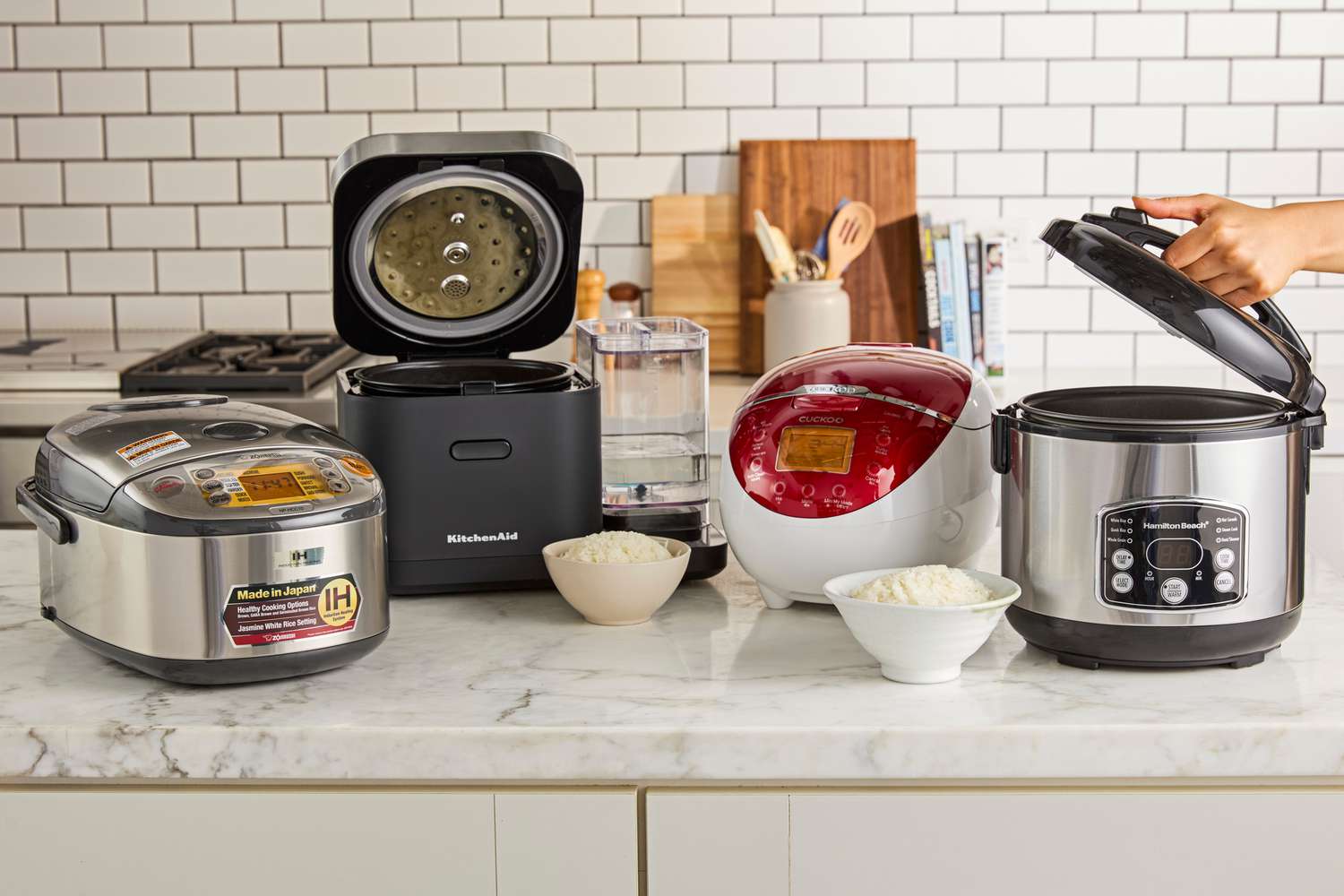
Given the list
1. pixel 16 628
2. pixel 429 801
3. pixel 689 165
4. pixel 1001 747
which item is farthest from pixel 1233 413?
pixel 689 165

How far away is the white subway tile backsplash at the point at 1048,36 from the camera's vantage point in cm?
281

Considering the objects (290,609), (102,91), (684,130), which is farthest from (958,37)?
(290,609)

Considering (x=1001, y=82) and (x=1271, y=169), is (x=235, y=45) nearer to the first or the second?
(x=1001, y=82)

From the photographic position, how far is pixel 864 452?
3.68ft

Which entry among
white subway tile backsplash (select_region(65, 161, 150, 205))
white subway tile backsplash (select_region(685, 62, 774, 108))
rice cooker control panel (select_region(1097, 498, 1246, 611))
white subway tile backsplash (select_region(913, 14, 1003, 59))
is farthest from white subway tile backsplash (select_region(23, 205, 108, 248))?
rice cooker control panel (select_region(1097, 498, 1246, 611))

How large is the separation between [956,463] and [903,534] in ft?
0.26

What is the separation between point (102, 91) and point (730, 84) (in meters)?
1.36

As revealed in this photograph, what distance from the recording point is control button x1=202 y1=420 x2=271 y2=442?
1010mm

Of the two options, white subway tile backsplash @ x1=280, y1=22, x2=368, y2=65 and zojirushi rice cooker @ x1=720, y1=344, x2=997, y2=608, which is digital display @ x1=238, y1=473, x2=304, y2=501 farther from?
white subway tile backsplash @ x1=280, y1=22, x2=368, y2=65

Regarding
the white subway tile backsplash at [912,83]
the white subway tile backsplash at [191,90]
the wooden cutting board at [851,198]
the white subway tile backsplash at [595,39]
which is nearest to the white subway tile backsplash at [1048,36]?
the white subway tile backsplash at [912,83]

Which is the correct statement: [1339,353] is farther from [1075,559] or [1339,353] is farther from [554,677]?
[554,677]

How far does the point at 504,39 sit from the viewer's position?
284 cm

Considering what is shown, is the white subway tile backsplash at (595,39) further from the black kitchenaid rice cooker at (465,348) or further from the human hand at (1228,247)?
the human hand at (1228,247)

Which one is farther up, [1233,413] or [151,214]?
[151,214]
